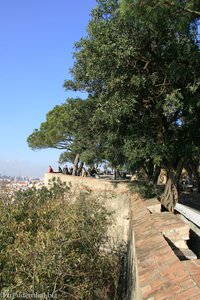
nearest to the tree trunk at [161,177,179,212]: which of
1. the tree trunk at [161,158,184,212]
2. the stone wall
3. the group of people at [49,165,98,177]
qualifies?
the tree trunk at [161,158,184,212]

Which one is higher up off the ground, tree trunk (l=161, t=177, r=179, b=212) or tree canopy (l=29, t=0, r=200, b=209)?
tree canopy (l=29, t=0, r=200, b=209)

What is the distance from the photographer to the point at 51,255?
8.30m

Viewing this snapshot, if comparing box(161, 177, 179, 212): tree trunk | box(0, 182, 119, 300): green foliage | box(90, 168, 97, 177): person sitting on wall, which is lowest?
box(0, 182, 119, 300): green foliage

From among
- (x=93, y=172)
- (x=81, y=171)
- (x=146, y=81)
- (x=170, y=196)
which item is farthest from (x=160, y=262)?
(x=81, y=171)

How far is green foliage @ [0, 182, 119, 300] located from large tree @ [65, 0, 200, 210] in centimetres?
331

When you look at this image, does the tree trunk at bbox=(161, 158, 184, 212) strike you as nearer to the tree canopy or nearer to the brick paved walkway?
the tree canopy

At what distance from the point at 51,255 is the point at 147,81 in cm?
690

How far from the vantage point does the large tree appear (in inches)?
486

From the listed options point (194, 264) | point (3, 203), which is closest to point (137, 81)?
point (3, 203)

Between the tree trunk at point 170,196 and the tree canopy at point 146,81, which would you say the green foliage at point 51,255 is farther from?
the tree canopy at point 146,81

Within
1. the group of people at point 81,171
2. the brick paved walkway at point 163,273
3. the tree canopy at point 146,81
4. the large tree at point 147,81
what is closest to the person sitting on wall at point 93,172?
the group of people at point 81,171

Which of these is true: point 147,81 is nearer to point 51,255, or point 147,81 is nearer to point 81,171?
point 51,255

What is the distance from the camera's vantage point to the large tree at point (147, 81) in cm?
1234

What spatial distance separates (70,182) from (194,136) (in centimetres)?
1276
